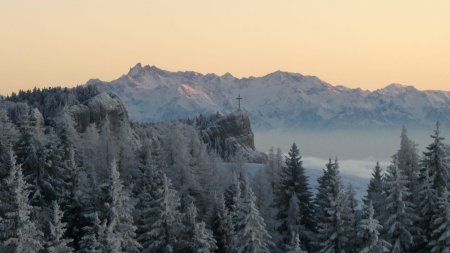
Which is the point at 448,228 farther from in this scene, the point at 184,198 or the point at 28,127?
the point at 28,127

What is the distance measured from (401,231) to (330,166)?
8068mm

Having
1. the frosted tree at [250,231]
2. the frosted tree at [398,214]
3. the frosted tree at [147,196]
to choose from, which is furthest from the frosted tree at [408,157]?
the frosted tree at [147,196]

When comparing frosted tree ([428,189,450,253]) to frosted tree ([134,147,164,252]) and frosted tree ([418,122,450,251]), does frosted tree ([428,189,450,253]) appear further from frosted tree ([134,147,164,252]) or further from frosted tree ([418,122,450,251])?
frosted tree ([134,147,164,252])

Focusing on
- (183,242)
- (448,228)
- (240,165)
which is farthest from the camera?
(240,165)

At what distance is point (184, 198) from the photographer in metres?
69.7

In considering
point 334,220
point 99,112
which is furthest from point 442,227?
point 99,112

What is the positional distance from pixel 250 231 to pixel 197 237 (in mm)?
4274

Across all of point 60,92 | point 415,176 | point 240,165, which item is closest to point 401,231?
point 415,176

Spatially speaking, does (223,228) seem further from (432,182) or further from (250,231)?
(432,182)

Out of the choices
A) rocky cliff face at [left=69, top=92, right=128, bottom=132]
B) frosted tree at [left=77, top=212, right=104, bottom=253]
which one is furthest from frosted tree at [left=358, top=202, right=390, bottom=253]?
rocky cliff face at [left=69, top=92, right=128, bottom=132]

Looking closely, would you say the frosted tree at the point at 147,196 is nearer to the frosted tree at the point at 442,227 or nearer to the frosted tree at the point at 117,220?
the frosted tree at the point at 117,220

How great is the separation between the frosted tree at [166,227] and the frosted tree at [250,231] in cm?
565

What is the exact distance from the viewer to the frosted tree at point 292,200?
57.5m

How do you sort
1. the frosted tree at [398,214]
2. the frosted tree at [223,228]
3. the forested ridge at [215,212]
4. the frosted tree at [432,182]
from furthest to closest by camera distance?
the frosted tree at [223,228] → the frosted tree at [432,182] → the frosted tree at [398,214] → the forested ridge at [215,212]
